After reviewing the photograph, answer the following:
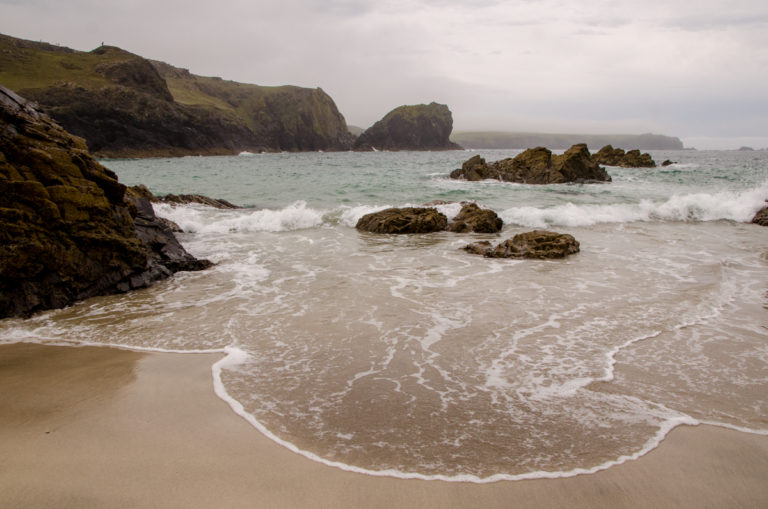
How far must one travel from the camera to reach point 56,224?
5.63 metres

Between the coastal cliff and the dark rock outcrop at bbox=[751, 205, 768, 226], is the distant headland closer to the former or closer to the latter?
the coastal cliff

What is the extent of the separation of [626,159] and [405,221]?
44889 millimetres

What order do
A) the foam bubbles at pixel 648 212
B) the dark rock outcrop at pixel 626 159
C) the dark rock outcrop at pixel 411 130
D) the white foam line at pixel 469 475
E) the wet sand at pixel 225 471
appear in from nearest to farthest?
1. the wet sand at pixel 225 471
2. the white foam line at pixel 469 475
3. the foam bubbles at pixel 648 212
4. the dark rock outcrop at pixel 626 159
5. the dark rock outcrop at pixel 411 130

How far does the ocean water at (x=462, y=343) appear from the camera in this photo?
279 centimetres

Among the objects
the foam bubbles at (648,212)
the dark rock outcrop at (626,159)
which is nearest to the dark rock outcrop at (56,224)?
the foam bubbles at (648,212)

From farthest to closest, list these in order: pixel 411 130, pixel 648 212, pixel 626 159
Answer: pixel 411 130 < pixel 626 159 < pixel 648 212

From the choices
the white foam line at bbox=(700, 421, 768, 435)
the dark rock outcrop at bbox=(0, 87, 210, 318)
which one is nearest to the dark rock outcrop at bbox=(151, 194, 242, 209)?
the dark rock outcrop at bbox=(0, 87, 210, 318)

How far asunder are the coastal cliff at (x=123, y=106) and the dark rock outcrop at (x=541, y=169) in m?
55.3

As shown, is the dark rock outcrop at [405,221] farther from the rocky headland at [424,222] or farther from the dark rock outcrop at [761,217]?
the dark rock outcrop at [761,217]

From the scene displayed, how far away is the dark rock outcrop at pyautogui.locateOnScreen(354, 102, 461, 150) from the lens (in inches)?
5340

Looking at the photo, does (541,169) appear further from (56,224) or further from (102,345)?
(102,345)

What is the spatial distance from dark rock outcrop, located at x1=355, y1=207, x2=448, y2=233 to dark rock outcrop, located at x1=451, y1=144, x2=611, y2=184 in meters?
16.5

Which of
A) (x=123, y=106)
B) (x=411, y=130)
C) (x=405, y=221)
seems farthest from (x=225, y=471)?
(x=411, y=130)

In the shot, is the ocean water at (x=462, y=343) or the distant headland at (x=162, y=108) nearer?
the ocean water at (x=462, y=343)
